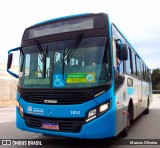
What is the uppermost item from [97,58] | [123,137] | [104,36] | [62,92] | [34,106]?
[104,36]

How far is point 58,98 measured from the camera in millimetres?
6035

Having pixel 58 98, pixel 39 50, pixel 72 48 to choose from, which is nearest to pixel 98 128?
pixel 58 98

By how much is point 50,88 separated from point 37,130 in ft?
3.39

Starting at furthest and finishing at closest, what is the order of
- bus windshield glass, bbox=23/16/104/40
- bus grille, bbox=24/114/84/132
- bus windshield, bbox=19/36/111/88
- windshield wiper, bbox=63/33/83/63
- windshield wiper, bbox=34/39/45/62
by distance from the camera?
windshield wiper, bbox=34/39/45/62 → bus windshield glass, bbox=23/16/104/40 → windshield wiper, bbox=63/33/83/63 → bus windshield, bbox=19/36/111/88 → bus grille, bbox=24/114/84/132

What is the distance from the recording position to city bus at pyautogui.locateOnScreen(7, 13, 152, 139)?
19.0ft

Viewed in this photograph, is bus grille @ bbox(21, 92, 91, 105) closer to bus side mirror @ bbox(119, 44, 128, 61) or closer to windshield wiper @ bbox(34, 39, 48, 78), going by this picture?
windshield wiper @ bbox(34, 39, 48, 78)

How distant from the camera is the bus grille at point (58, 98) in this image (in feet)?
19.2

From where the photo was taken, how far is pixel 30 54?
6.82 meters

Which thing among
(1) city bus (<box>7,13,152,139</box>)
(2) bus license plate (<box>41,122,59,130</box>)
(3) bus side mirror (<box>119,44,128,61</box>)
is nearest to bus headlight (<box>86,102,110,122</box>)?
(1) city bus (<box>7,13,152,139</box>)

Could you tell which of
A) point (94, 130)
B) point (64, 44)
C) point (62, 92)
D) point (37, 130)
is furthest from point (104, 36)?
point (37, 130)

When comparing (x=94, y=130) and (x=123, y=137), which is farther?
(x=123, y=137)

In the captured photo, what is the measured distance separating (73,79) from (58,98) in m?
0.54

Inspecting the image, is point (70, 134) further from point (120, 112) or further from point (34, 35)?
point (34, 35)

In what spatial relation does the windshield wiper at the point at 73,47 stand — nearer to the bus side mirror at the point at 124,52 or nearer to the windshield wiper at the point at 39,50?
the windshield wiper at the point at 39,50
